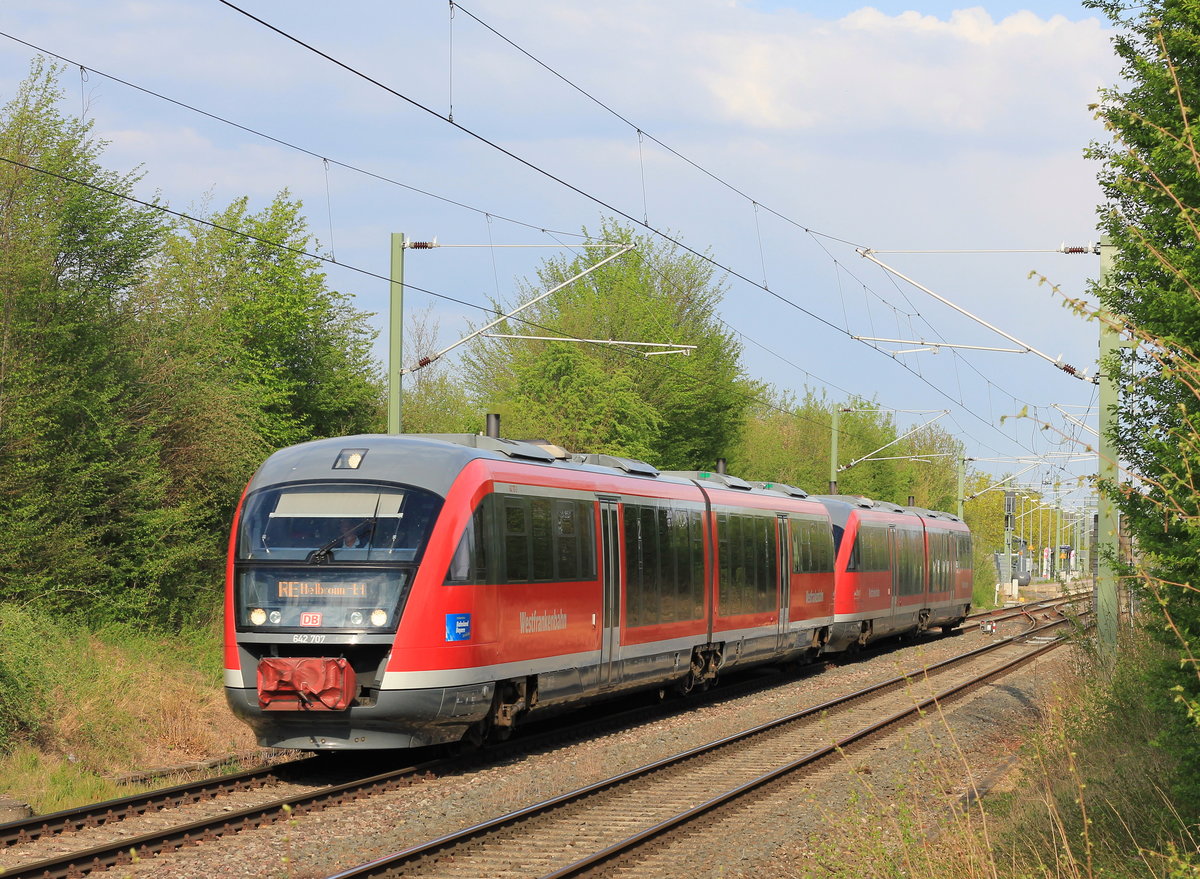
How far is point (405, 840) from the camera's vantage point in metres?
10.3

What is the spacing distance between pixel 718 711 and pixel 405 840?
9.75 meters

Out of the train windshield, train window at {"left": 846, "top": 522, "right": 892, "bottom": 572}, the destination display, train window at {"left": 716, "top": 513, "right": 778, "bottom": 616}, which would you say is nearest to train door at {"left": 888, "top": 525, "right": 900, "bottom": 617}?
train window at {"left": 846, "top": 522, "right": 892, "bottom": 572}

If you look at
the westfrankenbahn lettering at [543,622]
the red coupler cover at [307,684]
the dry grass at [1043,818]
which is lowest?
the dry grass at [1043,818]

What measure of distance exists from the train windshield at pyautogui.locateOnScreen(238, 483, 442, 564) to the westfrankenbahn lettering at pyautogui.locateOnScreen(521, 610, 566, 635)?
1868mm

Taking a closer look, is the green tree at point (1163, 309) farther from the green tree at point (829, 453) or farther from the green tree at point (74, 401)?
the green tree at point (829, 453)

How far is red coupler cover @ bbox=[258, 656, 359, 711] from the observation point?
478 inches

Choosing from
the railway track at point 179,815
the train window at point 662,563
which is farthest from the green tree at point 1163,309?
the train window at point 662,563

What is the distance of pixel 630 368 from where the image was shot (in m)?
40.7

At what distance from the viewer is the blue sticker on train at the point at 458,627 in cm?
1266

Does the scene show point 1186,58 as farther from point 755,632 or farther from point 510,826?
point 755,632

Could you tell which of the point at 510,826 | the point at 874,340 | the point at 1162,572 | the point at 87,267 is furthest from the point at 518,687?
the point at 874,340

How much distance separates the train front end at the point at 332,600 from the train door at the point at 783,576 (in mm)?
11045

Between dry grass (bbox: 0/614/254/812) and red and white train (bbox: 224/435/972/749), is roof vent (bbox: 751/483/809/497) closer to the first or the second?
red and white train (bbox: 224/435/972/749)

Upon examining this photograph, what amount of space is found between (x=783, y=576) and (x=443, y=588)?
11.8 metres
